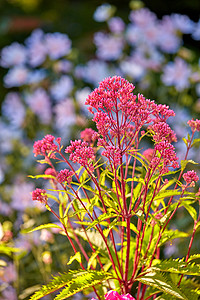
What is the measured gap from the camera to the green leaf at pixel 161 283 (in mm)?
332

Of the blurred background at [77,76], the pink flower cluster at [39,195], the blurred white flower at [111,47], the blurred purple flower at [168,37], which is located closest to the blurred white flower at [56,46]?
the blurred background at [77,76]

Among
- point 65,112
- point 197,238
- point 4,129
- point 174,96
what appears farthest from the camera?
point 4,129

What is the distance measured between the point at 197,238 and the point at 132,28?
2.76 ft

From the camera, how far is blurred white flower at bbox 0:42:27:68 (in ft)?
4.43

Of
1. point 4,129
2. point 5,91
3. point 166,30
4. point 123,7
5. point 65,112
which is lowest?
point 65,112

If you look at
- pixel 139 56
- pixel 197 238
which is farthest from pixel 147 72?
pixel 197 238

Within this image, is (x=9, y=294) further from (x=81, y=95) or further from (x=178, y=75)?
(x=178, y=75)

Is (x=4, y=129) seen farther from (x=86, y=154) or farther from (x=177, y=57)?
(x=86, y=154)

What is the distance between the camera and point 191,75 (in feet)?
4.13

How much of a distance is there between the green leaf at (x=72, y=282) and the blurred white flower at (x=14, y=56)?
1094 mm

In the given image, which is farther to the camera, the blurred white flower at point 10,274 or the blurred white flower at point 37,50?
the blurred white flower at point 37,50

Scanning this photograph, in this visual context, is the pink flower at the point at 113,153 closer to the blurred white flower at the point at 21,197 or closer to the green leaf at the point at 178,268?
the green leaf at the point at 178,268

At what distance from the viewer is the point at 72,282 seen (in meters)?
0.37

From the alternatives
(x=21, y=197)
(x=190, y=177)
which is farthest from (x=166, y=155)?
(x=21, y=197)
